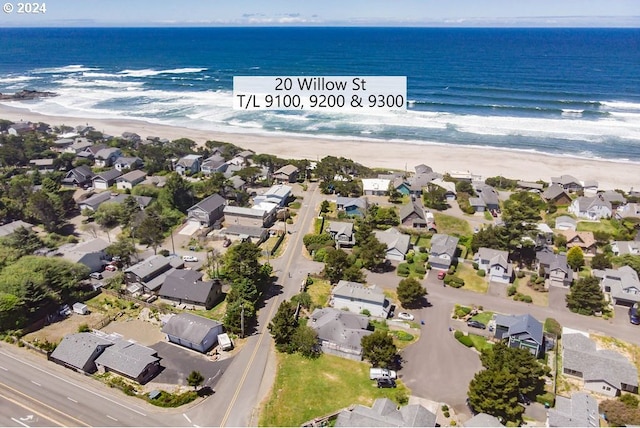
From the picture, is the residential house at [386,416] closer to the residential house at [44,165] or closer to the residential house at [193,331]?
the residential house at [193,331]

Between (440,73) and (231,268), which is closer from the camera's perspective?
(231,268)

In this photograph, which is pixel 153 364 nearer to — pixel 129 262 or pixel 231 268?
pixel 231 268

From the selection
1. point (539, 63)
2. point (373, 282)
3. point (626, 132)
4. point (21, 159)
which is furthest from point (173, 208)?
point (539, 63)

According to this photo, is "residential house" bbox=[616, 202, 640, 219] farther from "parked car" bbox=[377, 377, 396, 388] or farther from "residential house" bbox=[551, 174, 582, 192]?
"parked car" bbox=[377, 377, 396, 388]

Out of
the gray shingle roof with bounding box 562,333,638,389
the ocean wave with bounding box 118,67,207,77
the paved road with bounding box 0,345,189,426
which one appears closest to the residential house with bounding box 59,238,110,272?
the paved road with bounding box 0,345,189,426

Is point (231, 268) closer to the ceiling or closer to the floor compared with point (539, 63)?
closer to the floor

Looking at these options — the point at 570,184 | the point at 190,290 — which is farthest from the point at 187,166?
the point at 570,184
